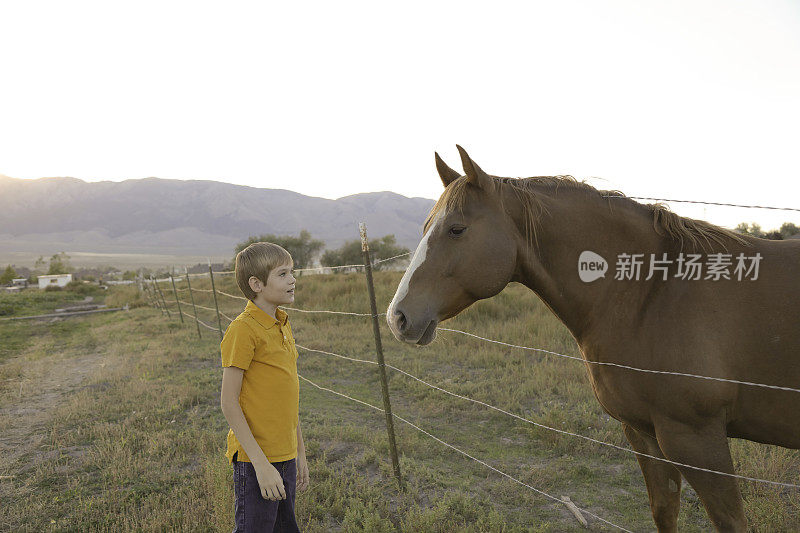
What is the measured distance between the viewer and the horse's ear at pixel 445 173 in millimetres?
2305

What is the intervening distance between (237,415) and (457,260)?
1.20 meters

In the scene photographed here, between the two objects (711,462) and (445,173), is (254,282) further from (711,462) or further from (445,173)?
(711,462)

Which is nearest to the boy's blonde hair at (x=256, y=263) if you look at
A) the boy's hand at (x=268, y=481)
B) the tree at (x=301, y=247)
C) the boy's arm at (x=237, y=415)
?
the boy's arm at (x=237, y=415)

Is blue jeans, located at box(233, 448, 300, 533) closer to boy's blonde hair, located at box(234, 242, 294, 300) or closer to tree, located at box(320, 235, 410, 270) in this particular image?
boy's blonde hair, located at box(234, 242, 294, 300)

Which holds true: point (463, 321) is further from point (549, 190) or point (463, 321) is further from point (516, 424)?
point (549, 190)

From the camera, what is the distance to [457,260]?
79.7 inches

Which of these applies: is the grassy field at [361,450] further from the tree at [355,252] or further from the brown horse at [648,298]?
the tree at [355,252]

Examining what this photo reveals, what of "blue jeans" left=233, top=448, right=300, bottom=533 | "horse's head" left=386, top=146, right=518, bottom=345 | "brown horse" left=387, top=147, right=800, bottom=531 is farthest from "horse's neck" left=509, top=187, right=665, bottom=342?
"blue jeans" left=233, top=448, right=300, bottom=533

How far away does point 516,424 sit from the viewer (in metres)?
4.82

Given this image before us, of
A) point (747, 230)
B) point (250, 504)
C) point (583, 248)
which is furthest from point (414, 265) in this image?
point (747, 230)

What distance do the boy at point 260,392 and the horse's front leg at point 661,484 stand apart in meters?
1.90

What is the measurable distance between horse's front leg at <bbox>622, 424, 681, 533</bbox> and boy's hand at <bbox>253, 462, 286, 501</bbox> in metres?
1.90

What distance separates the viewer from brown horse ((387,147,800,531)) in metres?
1.77

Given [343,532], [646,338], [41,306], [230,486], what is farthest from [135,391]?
[41,306]
